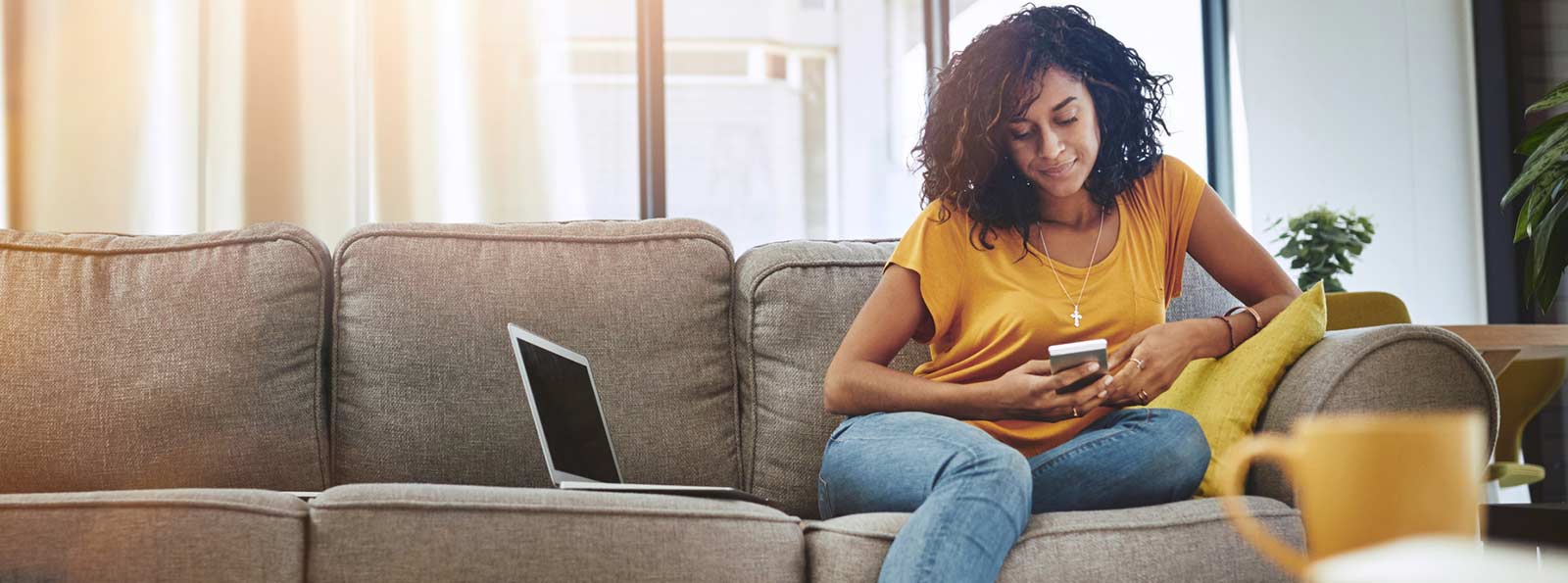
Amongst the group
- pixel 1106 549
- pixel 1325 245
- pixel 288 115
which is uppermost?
pixel 288 115

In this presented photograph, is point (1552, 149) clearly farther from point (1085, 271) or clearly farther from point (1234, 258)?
point (1085, 271)

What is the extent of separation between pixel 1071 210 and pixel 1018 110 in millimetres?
169

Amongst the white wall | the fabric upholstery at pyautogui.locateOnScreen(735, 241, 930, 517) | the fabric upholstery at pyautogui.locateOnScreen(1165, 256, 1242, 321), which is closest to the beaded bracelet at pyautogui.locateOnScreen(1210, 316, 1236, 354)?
the fabric upholstery at pyautogui.locateOnScreen(1165, 256, 1242, 321)

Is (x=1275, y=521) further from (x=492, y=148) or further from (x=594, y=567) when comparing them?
(x=492, y=148)

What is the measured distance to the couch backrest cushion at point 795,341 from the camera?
5.75 ft

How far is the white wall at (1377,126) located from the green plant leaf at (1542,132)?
1316 mm

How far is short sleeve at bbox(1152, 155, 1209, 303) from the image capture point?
5.31ft

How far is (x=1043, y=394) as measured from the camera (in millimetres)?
1326

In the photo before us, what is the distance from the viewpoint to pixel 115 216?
2496 mm

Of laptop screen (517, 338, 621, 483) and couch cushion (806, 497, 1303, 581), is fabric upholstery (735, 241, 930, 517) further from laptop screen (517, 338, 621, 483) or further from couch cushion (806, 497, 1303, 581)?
couch cushion (806, 497, 1303, 581)

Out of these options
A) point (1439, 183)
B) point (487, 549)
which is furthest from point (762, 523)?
point (1439, 183)

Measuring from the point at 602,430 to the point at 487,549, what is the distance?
1.38ft

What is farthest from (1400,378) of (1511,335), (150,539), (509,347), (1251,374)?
(150,539)

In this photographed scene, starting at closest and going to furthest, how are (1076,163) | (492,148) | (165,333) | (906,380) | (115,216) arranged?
1. (906,380)
2. (1076,163)
3. (165,333)
4. (115,216)
5. (492,148)
